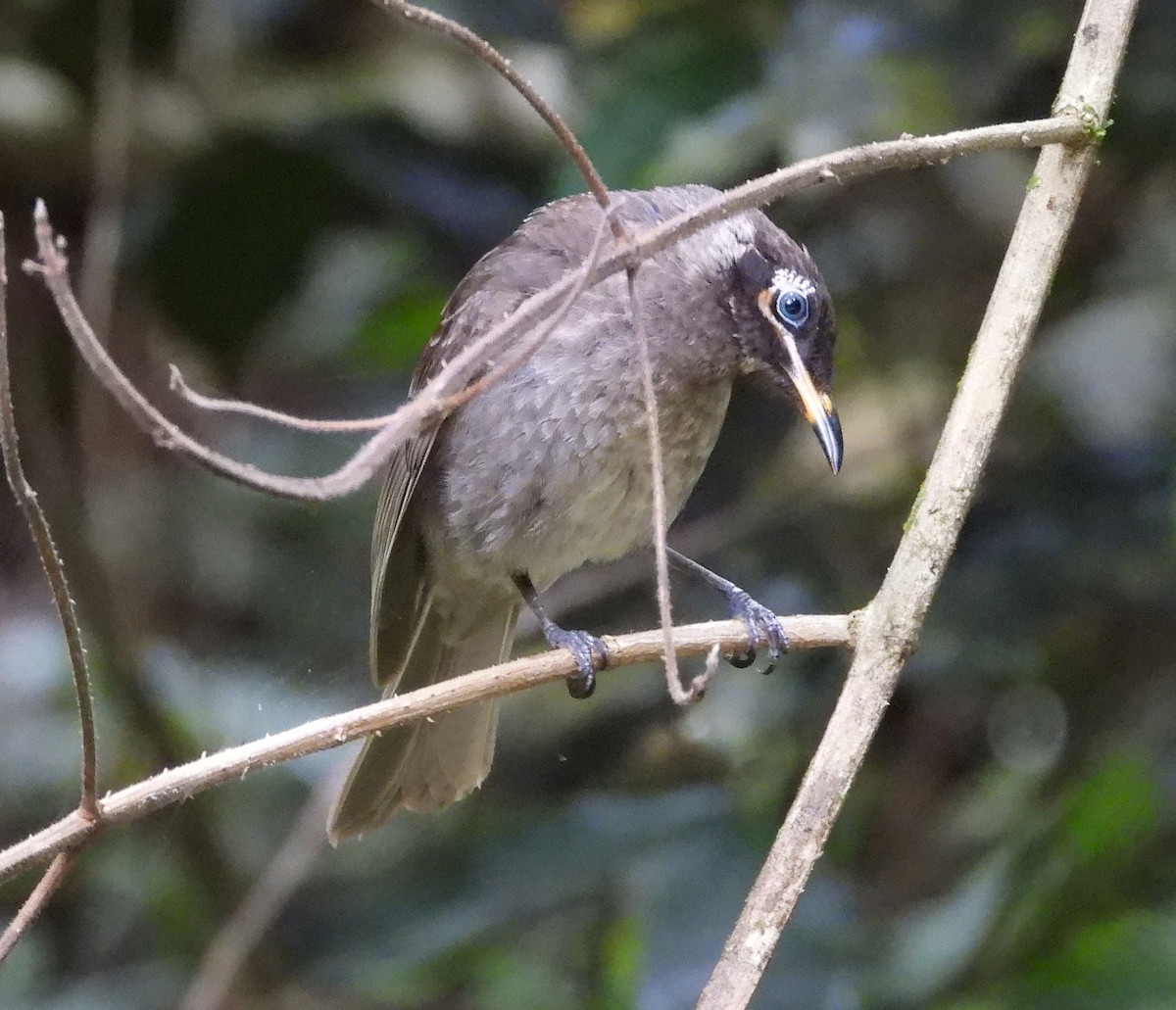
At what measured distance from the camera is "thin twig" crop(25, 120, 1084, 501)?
133cm

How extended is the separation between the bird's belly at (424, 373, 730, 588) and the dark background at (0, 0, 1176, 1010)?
1.66ft

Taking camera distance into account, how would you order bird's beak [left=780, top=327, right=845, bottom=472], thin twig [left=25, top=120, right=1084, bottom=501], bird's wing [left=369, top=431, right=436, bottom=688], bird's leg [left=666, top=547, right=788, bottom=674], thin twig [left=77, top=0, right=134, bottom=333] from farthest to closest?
1. thin twig [left=77, top=0, right=134, bottom=333]
2. bird's wing [left=369, top=431, right=436, bottom=688]
3. bird's leg [left=666, top=547, right=788, bottom=674]
4. bird's beak [left=780, top=327, right=845, bottom=472]
5. thin twig [left=25, top=120, right=1084, bottom=501]

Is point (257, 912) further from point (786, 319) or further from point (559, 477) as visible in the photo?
point (786, 319)

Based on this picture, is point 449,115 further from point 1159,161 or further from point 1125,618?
point 1125,618

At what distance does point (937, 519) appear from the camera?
203 centimetres

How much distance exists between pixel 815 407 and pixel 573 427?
0.45 metres

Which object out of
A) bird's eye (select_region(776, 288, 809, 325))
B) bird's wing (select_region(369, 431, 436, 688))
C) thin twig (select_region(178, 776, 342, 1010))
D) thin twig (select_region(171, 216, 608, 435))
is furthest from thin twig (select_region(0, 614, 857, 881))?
thin twig (select_region(178, 776, 342, 1010))

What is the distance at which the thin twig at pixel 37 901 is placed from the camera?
173cm

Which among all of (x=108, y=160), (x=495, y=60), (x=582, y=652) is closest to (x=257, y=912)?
(x=582, y=652)

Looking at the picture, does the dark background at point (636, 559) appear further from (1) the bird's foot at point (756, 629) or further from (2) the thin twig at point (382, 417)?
(2) the thin twig at point (382, 417)

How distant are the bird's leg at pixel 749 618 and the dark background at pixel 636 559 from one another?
35cm

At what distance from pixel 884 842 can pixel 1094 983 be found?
4.39 feet

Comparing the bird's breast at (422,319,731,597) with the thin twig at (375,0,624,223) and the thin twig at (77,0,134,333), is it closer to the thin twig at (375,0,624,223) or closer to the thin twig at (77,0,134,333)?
the thin twig at (375,0,624,223)

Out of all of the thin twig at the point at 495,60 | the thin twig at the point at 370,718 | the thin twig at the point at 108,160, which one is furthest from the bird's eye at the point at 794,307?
the thin twig at the point at 108,160
